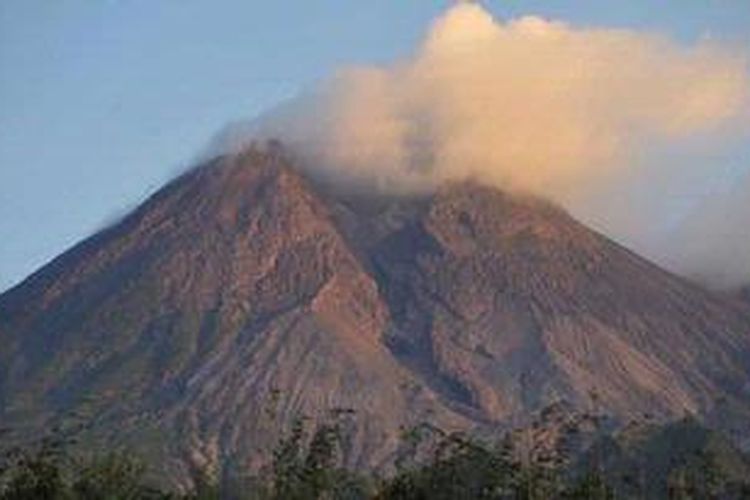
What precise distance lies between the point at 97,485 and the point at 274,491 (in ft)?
39.5

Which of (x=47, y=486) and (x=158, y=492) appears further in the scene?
(x=158, y=492)

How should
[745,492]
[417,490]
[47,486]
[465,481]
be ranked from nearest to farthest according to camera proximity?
[47,486] → [417,490] → [465,481] → [745,492]

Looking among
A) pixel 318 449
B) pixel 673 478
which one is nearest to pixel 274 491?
pixel 318 449

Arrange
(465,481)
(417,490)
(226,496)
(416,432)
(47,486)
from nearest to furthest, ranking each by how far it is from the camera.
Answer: (47,486), (417,490), (465,481), (416,432), (226,496)

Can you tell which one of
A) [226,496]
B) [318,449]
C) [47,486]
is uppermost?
[47,486]

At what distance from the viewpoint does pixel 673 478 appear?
12375cm

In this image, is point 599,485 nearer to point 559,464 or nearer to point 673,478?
point 559,464

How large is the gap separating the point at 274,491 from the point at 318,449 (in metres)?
4.48

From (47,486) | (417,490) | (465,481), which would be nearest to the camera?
(47,486)

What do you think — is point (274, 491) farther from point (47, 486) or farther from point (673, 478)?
point (673, 478)

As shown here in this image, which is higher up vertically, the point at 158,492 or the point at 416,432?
the point at 158,492

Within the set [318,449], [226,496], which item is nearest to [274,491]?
[318,449]

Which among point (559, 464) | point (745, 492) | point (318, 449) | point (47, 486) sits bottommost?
point (745, 492)

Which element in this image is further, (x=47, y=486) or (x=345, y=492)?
(x=345, y=492)
